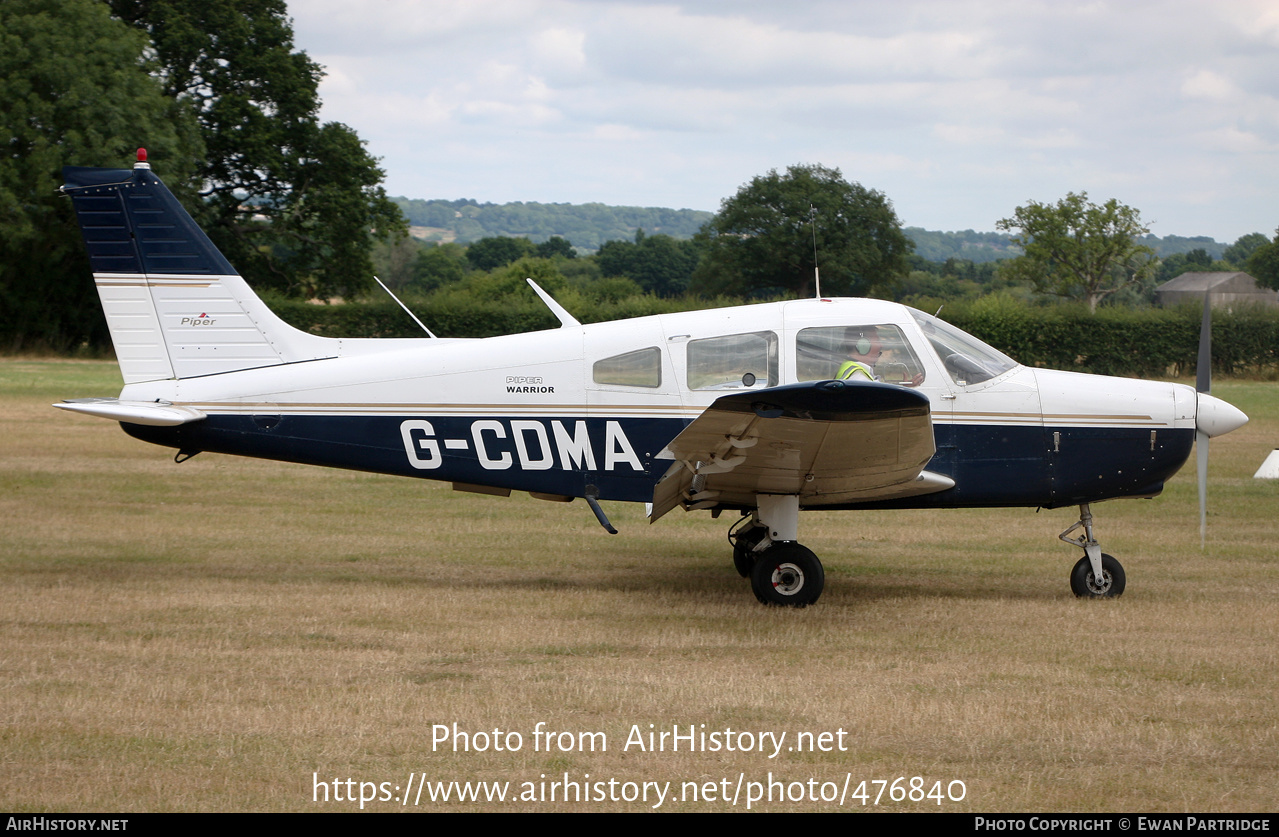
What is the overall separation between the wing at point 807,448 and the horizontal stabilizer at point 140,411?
11.4 ft

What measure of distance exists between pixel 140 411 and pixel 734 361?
14.0 ft

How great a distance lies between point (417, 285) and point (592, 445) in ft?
307

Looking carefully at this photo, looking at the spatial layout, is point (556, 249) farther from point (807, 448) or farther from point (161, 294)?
point (807, 448)

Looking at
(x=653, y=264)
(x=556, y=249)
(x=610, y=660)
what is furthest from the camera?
(x=556, y=249)

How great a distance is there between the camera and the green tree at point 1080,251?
198 feet

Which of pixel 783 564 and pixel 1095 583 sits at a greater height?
pixel 783 564

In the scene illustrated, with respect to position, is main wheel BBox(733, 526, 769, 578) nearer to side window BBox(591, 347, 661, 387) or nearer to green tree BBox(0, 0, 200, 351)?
side window BBox(591, 347, 661, 387)

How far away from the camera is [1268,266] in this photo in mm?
94562

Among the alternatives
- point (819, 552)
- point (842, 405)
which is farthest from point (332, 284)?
point (842, 405)

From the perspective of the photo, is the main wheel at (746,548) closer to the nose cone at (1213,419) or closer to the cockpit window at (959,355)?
the cockpit window at (959,355)

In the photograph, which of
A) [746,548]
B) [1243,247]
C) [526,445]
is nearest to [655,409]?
[526,445]

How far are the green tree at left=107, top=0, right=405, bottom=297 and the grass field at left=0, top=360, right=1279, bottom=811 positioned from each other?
31.8m

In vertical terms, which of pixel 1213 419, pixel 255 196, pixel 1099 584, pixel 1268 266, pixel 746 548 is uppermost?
pixel 255 196

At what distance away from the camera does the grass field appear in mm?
4609
